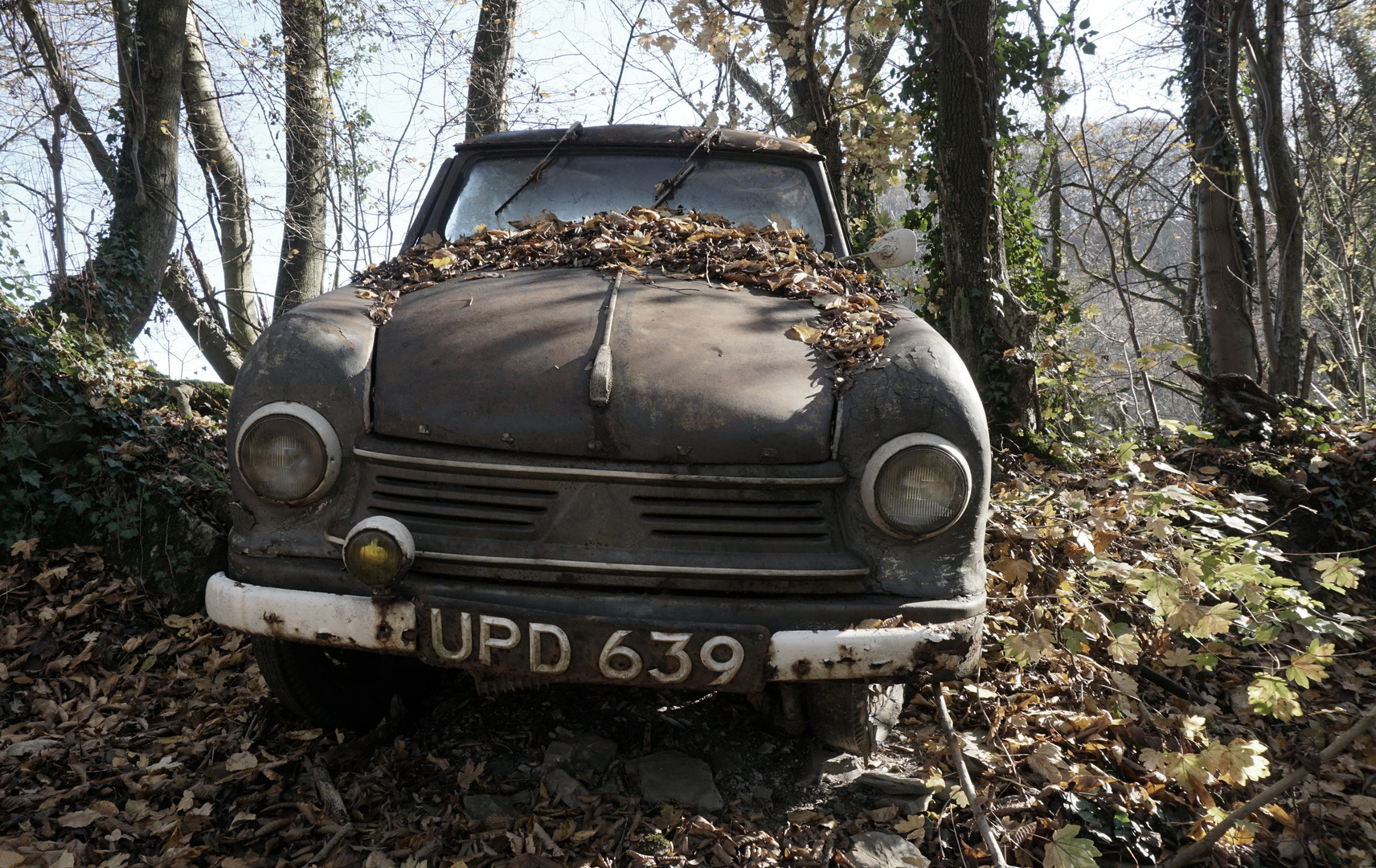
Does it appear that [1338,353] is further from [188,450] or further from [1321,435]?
[188,450]

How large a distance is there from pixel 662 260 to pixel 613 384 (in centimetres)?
98

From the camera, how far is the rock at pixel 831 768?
237cm

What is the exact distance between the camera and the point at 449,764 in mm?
2422

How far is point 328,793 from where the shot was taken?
7.49ft

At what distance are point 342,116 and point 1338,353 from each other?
44.6 feet

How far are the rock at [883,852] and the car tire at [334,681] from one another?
150 centimetres

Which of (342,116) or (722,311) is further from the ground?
(342,116)

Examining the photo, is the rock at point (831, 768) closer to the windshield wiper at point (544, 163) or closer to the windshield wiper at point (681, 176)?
the windshield wiper at point (681, 176)

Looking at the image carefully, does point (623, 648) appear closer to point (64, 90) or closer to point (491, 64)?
point (64, 90)

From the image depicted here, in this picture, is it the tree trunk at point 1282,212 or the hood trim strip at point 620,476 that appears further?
the tree trunk at point 1282,212

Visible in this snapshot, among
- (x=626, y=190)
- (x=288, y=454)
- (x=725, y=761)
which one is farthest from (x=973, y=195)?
(x=288, y=454)

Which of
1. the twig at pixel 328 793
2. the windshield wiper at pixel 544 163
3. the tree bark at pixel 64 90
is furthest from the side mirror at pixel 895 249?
the tree bark at pixel 64 90

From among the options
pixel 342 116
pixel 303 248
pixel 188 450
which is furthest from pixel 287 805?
pixel 342 116

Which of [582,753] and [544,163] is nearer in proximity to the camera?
[582,753]
